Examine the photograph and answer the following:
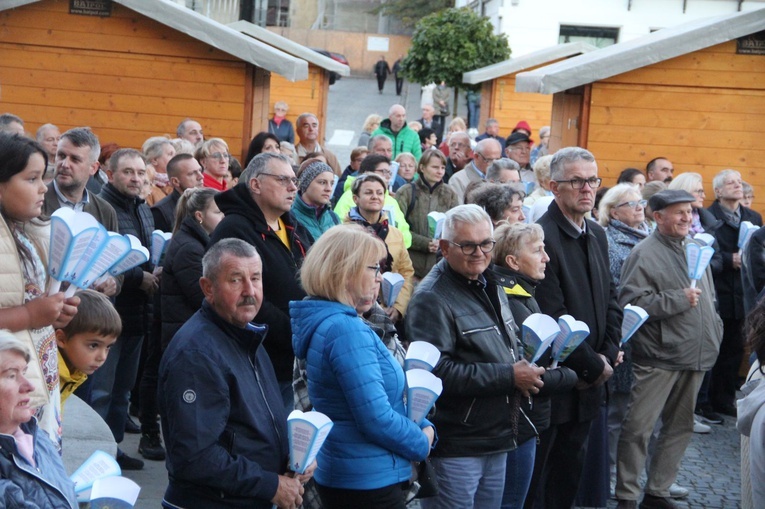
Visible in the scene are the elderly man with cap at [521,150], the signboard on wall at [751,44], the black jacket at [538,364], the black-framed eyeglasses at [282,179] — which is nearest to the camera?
the black jacket at [538,364]

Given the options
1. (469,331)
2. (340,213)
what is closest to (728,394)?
(340,213)

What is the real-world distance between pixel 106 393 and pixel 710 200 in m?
7.77

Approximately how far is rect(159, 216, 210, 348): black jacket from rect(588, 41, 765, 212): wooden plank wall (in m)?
6.67

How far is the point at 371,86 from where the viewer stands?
48.7 metres

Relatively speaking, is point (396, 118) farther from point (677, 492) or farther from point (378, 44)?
point (378, 44)

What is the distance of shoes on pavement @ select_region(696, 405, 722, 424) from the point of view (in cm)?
995

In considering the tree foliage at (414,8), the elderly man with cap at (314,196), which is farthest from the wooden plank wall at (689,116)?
the tree foliage at (414,8)

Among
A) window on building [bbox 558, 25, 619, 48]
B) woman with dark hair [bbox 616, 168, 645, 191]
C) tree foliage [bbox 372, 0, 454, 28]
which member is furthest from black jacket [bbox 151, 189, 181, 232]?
tree foliage [bbox 372, 0, 454, 28]

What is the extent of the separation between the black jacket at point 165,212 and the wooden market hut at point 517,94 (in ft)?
44.8

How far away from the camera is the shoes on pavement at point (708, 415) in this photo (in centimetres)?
995

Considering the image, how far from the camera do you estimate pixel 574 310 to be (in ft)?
20.2

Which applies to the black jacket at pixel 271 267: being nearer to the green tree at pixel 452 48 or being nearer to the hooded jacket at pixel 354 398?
the hooded jacket at pixel 354 398

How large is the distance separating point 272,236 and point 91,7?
7.52 m

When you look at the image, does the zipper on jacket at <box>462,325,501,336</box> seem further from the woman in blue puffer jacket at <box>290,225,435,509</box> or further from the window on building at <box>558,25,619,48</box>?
the window on building at <box>558,25,619,48</box>
